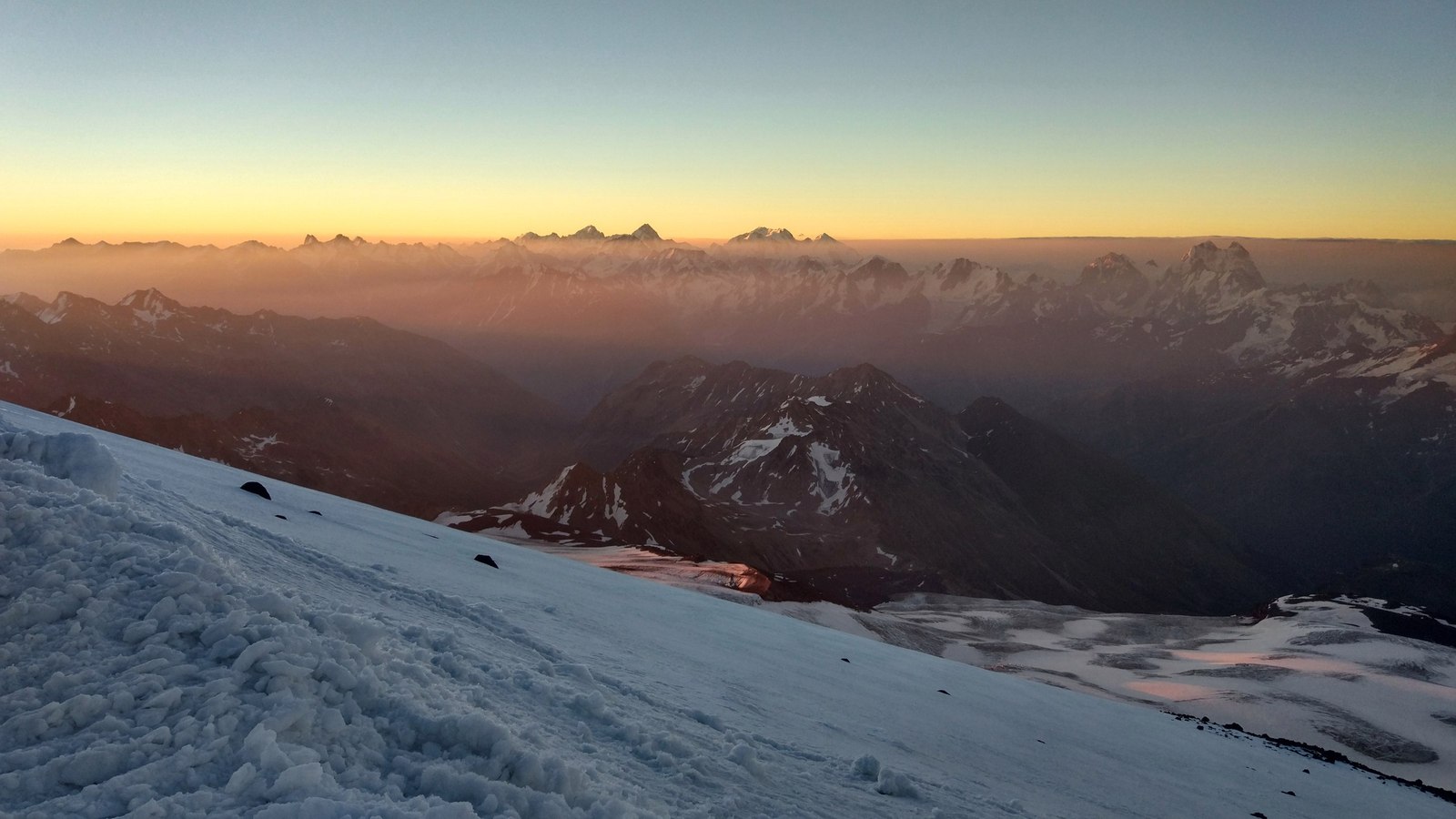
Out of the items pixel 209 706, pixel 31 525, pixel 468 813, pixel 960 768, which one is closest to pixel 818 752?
pixel 960 768

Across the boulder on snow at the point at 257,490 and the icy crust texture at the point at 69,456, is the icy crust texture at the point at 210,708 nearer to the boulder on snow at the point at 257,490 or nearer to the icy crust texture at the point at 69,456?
the icy crust texture at the point at 69,456

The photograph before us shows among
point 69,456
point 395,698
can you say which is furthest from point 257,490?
point 395,698

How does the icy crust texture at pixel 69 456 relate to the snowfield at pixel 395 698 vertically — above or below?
above

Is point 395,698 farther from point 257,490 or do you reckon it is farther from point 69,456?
point 257,490

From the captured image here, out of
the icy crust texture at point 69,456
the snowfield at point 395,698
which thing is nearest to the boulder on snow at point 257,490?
the snowfield at point 395,698

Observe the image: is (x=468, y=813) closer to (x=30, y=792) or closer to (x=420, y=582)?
(x=30, y=792)

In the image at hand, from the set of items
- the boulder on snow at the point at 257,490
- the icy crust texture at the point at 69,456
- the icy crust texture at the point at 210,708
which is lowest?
the boulder on snow at the point at 257,490
